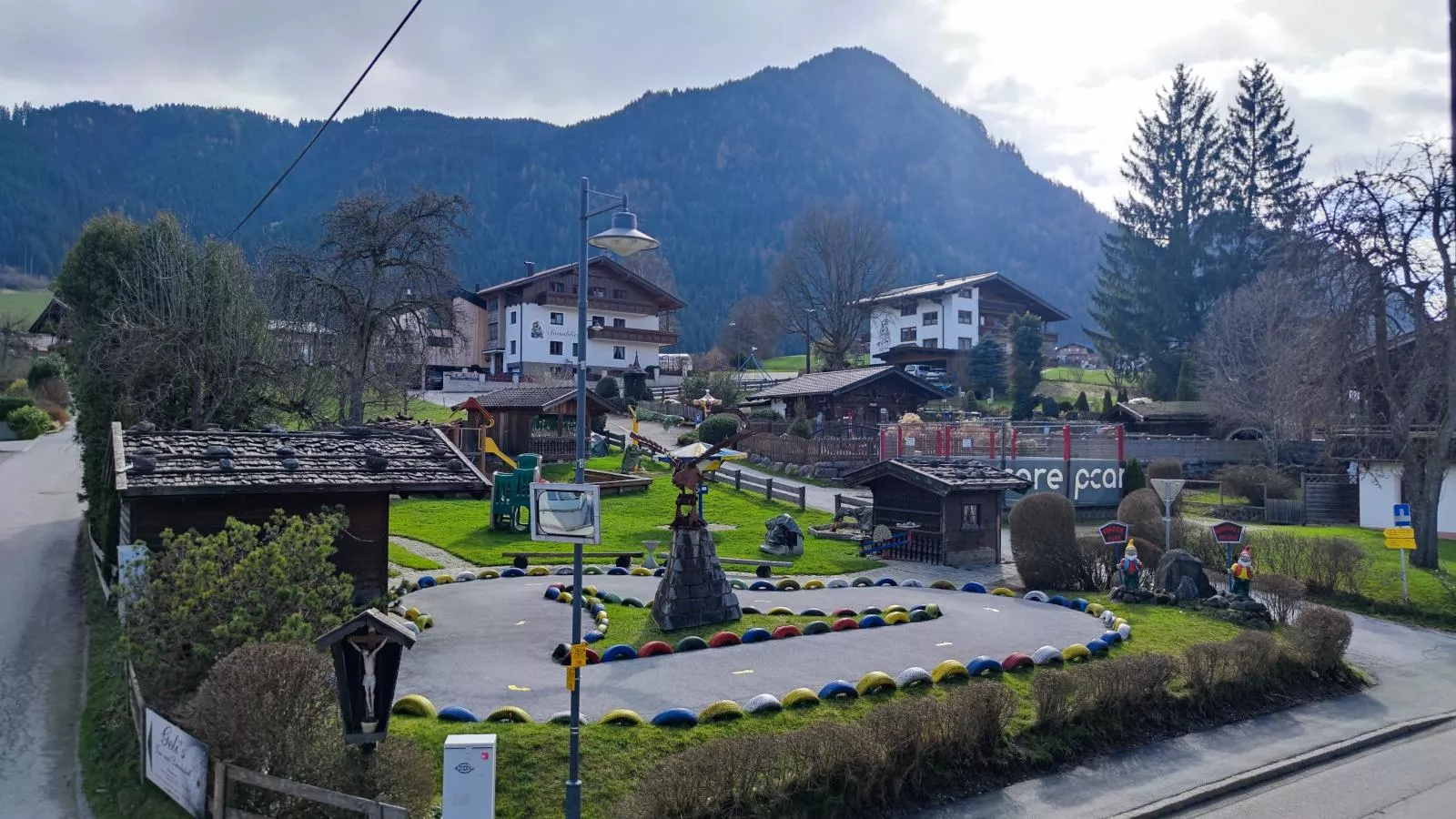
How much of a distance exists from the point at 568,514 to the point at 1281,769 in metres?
9.93

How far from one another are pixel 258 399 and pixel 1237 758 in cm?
2492

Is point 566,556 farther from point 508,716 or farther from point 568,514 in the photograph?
A: point 568,514

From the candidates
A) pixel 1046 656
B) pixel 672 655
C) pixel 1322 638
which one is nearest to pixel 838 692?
pixel 672 655

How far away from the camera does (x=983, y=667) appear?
1378 cm

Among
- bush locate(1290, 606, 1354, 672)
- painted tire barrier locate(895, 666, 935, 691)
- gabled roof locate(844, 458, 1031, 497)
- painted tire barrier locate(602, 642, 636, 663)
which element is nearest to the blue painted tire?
painted tire barrier locate(895, 666, 935, 691)

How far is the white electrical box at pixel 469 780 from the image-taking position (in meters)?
8.06

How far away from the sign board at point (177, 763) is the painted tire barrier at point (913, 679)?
8.10 metres

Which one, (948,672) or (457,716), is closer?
(457,716)

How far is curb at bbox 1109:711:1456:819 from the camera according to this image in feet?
36.0

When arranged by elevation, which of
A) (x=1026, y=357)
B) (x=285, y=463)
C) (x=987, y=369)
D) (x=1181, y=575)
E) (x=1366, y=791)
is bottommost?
(x=1366, y=791)

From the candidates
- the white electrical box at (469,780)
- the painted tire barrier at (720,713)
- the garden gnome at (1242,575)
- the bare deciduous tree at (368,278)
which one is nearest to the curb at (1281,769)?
the painted tire barrier at (720,713)

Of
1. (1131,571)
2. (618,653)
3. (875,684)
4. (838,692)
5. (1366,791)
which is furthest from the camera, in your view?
(1131,571)

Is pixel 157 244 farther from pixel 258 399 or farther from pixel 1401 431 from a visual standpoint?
pixel 1401 431

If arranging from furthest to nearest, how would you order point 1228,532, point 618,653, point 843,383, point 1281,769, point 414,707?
point 843,383 < point 1228,532 < point 618,653 < point 1281,769 < point 414,707
